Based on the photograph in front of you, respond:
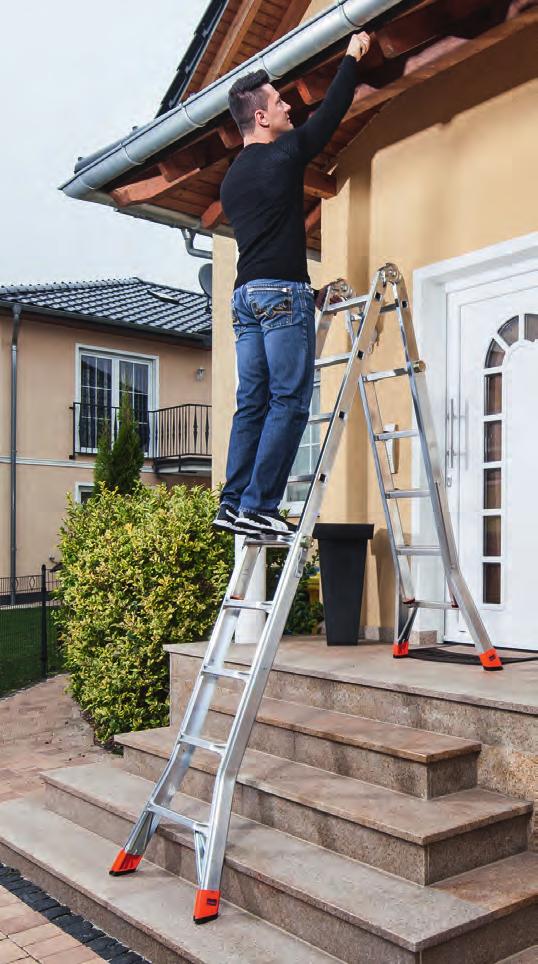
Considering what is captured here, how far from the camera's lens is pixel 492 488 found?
16.2ft

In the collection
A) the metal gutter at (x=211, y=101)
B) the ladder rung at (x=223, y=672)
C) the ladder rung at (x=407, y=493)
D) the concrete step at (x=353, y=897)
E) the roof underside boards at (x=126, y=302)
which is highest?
the roof underside boards at (x=126, y=302)

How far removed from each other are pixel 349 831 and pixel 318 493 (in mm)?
1168

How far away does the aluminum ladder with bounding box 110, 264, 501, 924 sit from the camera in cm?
306

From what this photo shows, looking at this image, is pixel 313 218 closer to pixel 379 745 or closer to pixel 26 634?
pixel 379 745

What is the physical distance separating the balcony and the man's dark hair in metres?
16.6

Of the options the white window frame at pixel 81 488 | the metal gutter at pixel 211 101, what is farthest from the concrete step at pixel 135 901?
the white window frame at pixel 81 488

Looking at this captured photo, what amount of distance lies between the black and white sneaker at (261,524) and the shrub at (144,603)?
2.23 m

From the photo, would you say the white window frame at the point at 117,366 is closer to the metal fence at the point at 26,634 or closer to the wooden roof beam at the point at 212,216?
the metal fence at the point at 26,634

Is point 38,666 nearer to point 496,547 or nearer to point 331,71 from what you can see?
point 496,547

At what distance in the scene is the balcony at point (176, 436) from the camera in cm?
2033

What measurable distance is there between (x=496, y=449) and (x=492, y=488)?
21 centimetres

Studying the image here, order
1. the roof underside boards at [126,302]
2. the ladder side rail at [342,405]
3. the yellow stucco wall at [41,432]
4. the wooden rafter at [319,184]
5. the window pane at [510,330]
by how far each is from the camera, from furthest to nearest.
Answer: the roof underside boards at [126,302]
the yellow stucco wall at [41,432]
the wooden rafter at [319,184]
the window pane at [510,330]
the ladder side rail at [342,405]

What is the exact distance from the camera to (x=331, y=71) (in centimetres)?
503

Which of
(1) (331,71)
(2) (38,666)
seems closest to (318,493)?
(1) (331,71)
